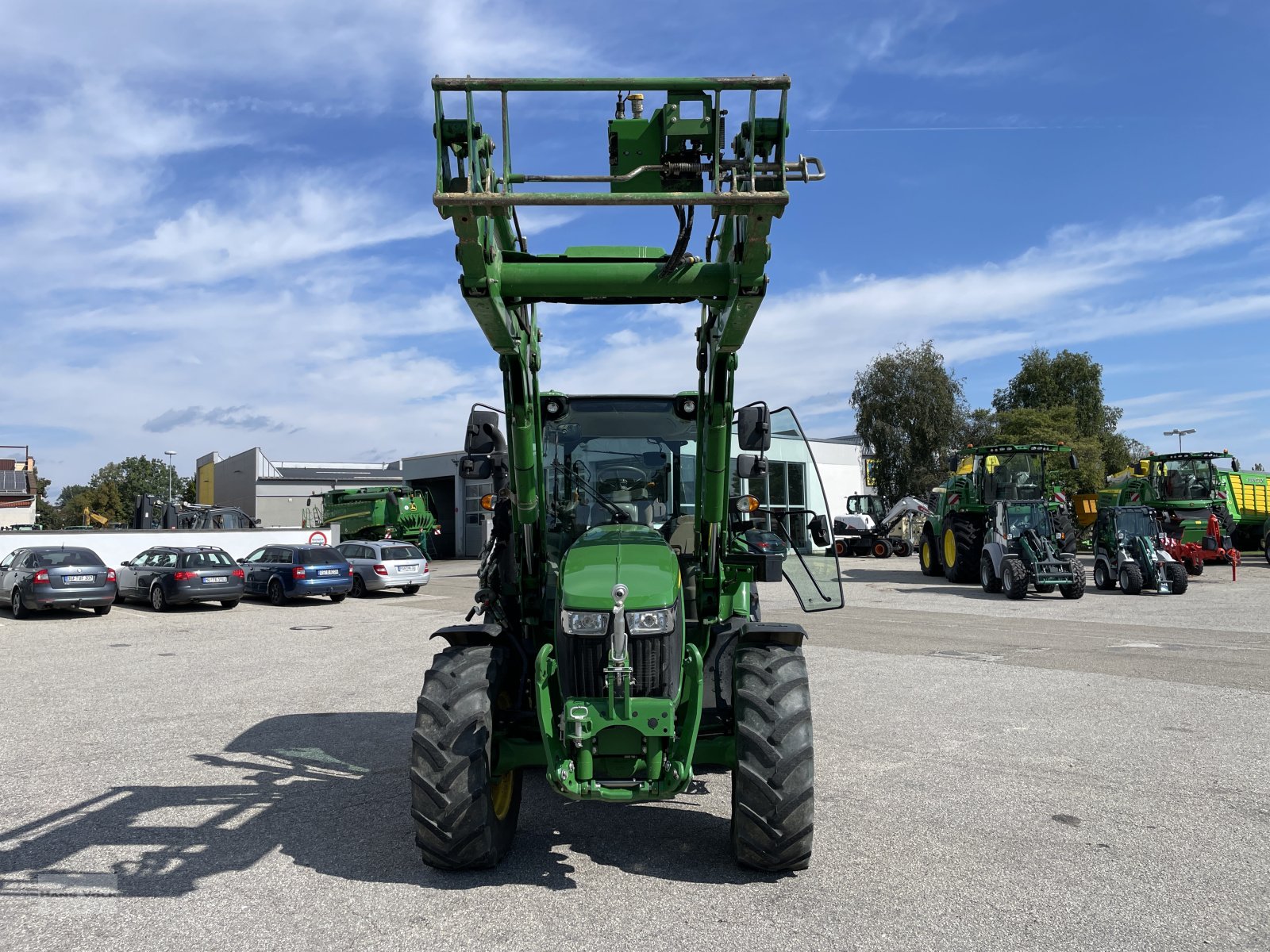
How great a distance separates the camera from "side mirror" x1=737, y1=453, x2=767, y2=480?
600 cm

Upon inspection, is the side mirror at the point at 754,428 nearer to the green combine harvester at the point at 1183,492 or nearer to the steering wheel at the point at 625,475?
the steering wheel at the point at 625,475

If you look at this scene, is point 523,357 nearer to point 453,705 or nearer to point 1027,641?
point 453,705

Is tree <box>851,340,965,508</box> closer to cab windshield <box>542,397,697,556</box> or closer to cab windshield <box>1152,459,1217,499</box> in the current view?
cab windshield <box>1152,459,1217,499</box>

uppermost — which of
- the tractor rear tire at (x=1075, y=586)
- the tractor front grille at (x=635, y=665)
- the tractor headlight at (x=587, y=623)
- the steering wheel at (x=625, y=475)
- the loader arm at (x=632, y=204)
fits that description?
the loader arm at (x=632, y=204)

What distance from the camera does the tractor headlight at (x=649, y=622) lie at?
472 centimetres

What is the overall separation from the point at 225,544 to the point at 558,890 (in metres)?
27.7

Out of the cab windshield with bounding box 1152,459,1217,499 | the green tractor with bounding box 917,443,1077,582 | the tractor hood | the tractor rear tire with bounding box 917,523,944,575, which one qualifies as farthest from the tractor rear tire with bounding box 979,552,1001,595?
the tractor hood

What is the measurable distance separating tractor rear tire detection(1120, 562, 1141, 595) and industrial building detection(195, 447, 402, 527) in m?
41.4

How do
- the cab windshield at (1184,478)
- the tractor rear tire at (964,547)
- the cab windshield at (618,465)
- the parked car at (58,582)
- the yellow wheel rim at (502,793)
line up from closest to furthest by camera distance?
the yellow wheel rim at (502,793)
the cab windshield at (618,465)
the parked car at (58,582)
the tractor rear tire at (964,547)
the cab windshield at (1184,478)

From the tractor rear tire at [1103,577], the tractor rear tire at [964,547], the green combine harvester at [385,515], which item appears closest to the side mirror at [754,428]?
the tractor rear tire at [1103,577]

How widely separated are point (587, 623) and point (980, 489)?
2162 centimetres

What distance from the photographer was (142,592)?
21797 millimetres

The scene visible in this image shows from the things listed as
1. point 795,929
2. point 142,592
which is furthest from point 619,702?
point 142,592

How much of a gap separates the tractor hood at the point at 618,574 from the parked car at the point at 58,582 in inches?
687
